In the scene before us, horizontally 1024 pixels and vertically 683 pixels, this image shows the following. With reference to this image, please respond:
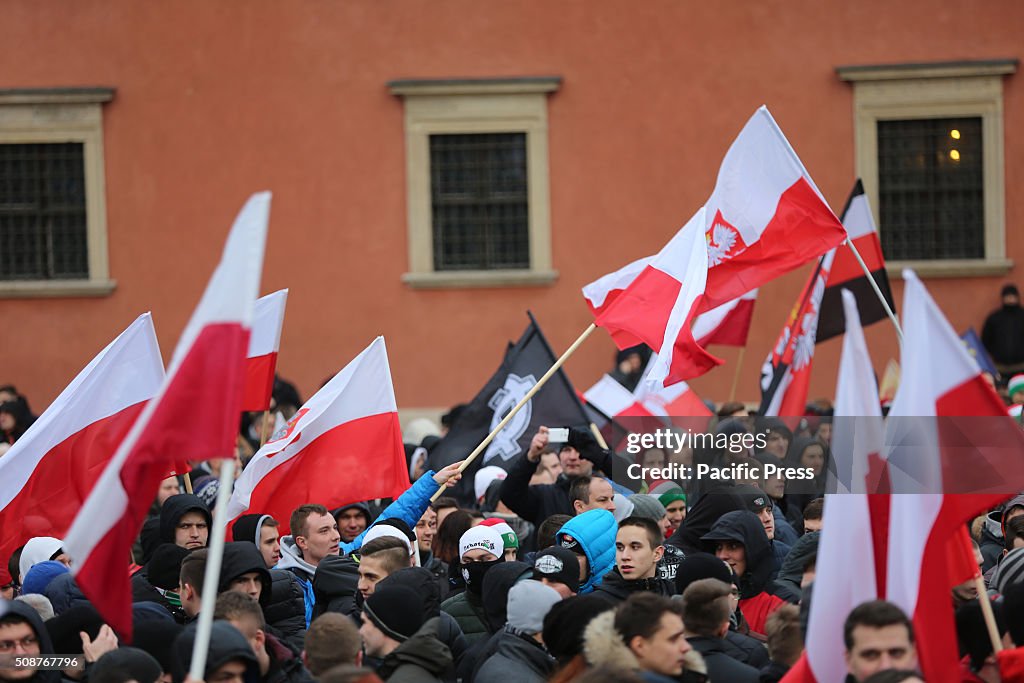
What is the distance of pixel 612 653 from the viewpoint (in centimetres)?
547

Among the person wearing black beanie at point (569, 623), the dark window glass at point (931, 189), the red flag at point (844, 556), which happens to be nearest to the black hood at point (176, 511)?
the person wearing black beanie at point (569, 623)

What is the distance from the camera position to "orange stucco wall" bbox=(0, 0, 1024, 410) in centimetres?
1958

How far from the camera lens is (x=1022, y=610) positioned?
19.4 ft

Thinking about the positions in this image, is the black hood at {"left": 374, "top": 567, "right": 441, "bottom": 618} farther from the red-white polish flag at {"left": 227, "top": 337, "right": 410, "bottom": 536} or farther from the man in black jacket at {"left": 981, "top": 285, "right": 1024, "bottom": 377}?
the man in black jacket at {"left": 981, "top": 285, "right": 1024, "bottom": 377}

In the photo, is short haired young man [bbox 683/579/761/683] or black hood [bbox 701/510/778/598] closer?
short haired young man [bbox 683/579/761/683]

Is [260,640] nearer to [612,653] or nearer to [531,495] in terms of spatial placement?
[612,653]

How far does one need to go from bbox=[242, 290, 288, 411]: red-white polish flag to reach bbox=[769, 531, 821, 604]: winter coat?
3453mm

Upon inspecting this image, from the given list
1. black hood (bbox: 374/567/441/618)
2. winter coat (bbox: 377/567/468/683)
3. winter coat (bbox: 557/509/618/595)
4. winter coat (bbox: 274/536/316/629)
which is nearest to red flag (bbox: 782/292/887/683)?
winter coat (bbox: 377/567/468/683)

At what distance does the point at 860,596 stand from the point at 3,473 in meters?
4.51

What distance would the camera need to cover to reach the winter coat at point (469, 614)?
7398mm

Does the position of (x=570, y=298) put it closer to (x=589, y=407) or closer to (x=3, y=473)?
(x=589, y=407)

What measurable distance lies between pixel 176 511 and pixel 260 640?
7.81 ft

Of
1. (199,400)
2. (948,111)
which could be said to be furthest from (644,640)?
(948,111)

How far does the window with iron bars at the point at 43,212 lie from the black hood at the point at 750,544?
13785 mm
